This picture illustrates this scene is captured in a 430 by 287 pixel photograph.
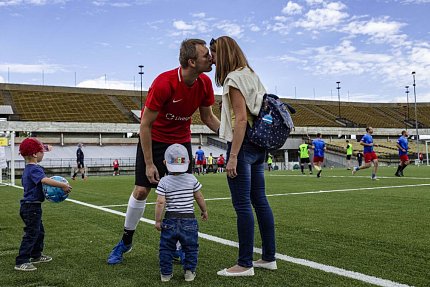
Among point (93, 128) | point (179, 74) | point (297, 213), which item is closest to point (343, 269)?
point (179, 74)

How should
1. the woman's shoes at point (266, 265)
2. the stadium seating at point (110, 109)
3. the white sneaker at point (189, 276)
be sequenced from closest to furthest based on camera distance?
1. the white sneaker at point (189, 276)
2. the woman's shoes at point (266, 265)
3. the stadium seating at point (110, 109)

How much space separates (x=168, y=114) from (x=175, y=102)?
153mm

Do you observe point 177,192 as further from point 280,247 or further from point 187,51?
point 280,247

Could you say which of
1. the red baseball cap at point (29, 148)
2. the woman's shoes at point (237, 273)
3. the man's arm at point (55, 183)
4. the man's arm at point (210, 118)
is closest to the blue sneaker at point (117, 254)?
the man's arm at point (55, 183)

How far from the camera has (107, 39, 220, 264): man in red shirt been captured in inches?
146

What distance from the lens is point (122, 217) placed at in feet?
23.5

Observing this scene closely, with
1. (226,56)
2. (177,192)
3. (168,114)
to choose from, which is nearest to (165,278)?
(177,192)

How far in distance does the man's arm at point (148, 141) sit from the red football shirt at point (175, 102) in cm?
7

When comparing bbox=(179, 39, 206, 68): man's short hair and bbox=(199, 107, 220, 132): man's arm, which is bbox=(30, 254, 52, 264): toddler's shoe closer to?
bbox=(199, 107, 220, 132): man's arm

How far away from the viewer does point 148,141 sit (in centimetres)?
380

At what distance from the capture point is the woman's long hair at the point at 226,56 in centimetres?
358

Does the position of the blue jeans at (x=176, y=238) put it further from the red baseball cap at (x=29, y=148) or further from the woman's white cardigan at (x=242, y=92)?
the red baseball cap at (x=29, y=148)

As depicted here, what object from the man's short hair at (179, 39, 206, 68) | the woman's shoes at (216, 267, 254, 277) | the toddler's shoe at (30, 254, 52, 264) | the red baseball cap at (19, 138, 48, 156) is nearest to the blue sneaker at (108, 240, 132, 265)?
the toddler's shoe at (30, 254, 52, 264)

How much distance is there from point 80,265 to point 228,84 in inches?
78.2
